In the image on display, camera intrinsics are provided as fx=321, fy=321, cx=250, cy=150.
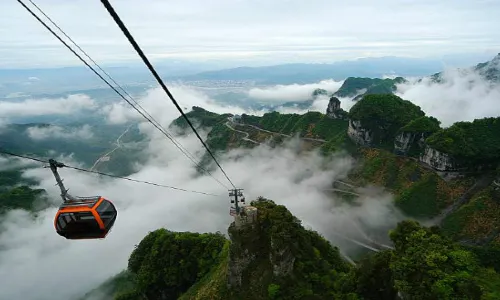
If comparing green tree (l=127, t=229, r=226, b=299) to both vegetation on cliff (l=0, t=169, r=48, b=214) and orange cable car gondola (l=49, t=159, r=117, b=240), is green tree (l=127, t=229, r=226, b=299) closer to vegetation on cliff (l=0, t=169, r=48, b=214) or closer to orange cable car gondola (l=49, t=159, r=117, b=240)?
orange cable car gondola (l=49, t=159, r=117, b=240)

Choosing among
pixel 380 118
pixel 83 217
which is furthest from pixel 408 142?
pixel 83 217

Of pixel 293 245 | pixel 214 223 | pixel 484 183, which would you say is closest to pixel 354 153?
pixel 484 183

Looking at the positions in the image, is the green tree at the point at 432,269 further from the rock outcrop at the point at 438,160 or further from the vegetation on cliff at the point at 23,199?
the vegetation on cliff at the point at 23,199

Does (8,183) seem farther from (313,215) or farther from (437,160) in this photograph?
(437,160)

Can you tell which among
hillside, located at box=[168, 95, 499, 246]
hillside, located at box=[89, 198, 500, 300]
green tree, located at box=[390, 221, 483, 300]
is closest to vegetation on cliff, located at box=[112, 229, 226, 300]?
hillside, located at box=[89, 198, 500, 300]

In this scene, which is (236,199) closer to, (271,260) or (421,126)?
(271,260)

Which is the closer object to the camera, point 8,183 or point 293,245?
point 293,245

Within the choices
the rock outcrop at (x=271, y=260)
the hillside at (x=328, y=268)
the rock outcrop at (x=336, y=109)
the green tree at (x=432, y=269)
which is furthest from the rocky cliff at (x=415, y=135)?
the rock outcrop at (x=271, y=260)
